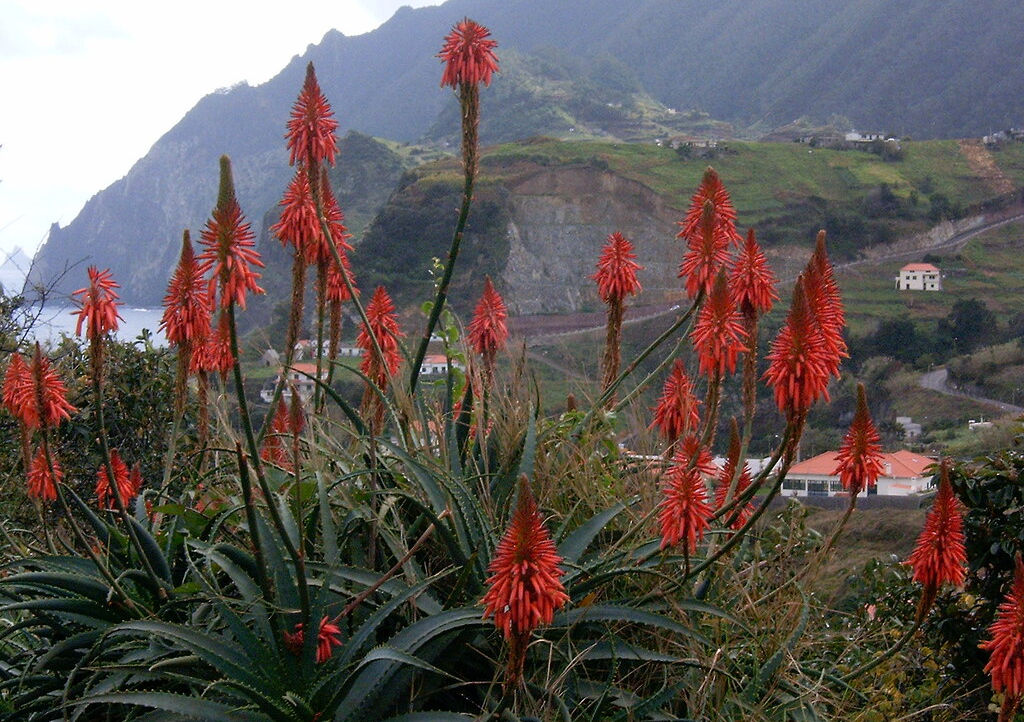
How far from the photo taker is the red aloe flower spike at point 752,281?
3.94m

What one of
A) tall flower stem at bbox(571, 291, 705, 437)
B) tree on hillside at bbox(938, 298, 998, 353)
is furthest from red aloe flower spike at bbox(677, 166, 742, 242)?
tree on hillside at bbox(938, 298, 998, 353)

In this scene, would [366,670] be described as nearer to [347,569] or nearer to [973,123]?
[347,569]

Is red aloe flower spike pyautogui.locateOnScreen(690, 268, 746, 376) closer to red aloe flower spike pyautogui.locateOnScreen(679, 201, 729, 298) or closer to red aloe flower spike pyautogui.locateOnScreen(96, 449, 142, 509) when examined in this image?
red aloe flower spike pyautogui.locateOnScreen(679, 201, 729, 298)

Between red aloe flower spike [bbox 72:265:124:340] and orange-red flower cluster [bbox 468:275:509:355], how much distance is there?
5.44 feet

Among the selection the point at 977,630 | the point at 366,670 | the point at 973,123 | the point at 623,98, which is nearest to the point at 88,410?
the point at 366,670

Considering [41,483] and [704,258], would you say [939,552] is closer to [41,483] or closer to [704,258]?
[704,258]

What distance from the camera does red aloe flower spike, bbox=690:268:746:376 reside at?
12.0 feet

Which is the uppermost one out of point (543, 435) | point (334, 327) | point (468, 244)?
point (468, 244)

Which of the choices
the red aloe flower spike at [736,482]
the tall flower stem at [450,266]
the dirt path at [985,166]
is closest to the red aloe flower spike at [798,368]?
the red aloe flower spike at [736,482]

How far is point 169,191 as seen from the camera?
174m

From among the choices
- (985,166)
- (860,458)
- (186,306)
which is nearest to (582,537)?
(860,458)

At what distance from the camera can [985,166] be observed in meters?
106

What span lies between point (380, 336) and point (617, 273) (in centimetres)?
124

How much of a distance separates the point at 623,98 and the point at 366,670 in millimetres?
193187
